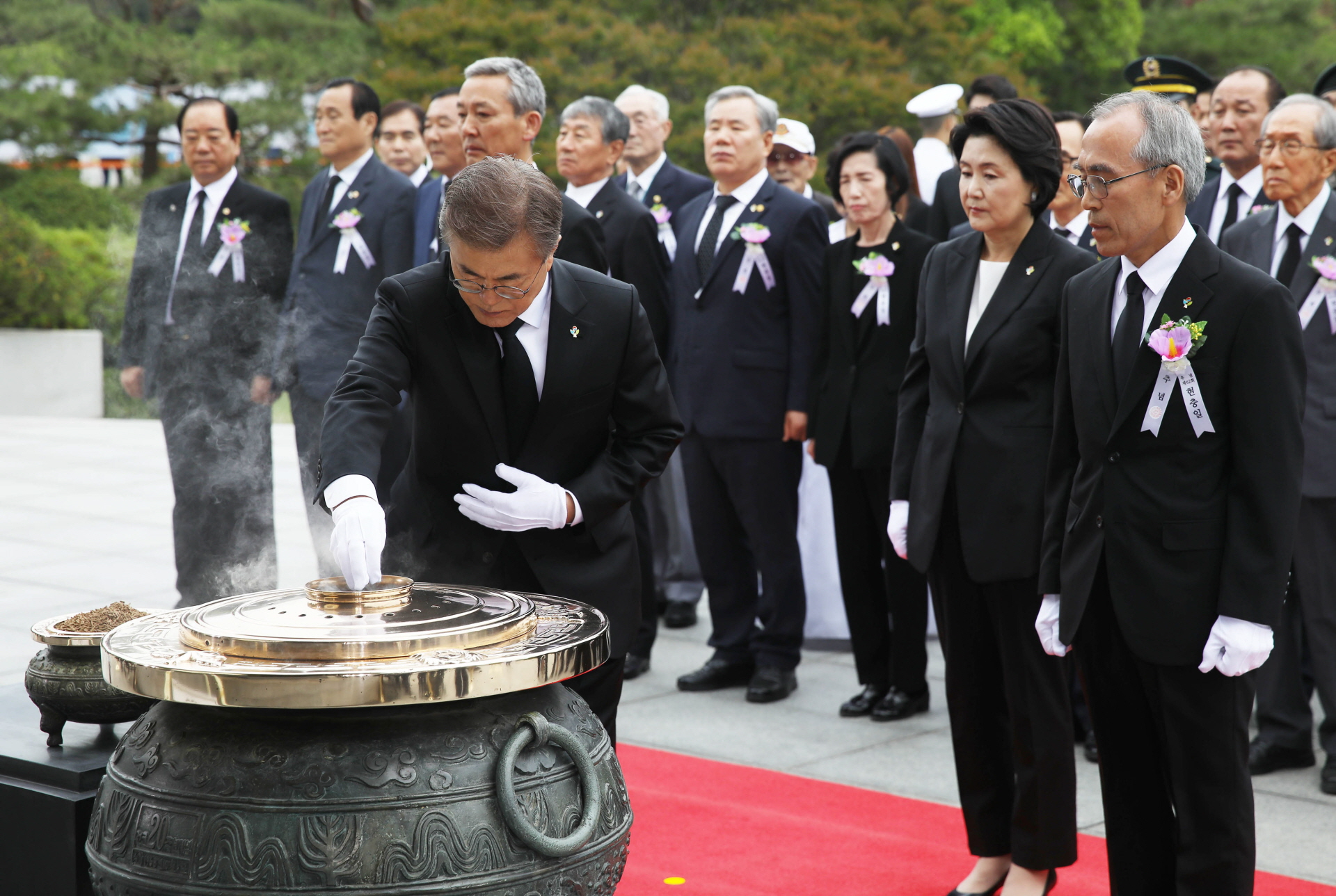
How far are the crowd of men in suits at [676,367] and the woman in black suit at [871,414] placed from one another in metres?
0.02

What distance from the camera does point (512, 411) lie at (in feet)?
8.82

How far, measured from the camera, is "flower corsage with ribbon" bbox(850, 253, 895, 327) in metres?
4.68

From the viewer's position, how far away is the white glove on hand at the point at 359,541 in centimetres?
229

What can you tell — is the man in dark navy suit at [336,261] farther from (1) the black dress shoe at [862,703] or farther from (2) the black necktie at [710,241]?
(1) the black dress shoe at [862,703]

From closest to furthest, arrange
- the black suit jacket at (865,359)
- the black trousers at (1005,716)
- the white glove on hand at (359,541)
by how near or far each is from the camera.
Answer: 1. the white glove on hand at (359,541)
2. the black trousers at (1005,716)
3. the black suit jacket at (865,359)

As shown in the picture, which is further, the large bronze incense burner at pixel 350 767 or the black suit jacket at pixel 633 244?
the black suit jacket at pixel 633 244

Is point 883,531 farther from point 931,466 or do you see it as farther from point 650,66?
point 650,66

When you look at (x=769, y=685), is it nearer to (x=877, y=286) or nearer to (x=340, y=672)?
(x=877, y=286)

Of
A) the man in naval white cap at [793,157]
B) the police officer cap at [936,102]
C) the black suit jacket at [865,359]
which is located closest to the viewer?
the black suit jacket at [865,359]

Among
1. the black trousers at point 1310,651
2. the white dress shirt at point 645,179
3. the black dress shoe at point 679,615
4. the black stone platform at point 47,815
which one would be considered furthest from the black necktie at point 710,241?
the black stone platform at point 47,815

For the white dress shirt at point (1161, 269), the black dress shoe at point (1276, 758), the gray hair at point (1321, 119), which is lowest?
the black dress shoe at point (1276, 758)

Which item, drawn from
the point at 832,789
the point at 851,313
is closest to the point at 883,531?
the point at 851,313

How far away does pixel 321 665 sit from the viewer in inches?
78.0

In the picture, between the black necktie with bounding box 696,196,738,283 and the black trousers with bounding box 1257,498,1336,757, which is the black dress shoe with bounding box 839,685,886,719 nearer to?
the black trousers with bounding box 1257,498,1336,757
